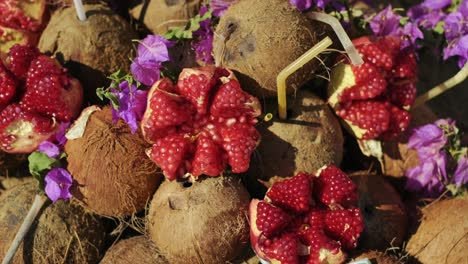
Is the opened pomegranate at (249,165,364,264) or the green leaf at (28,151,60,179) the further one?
the green leaf at (28,151,60,179)

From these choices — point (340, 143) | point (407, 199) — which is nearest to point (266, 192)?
point (340, 143)

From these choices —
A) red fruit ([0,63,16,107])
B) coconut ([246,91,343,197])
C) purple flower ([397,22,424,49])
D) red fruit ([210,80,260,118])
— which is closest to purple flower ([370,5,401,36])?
purple flower ([397,22,424,49])

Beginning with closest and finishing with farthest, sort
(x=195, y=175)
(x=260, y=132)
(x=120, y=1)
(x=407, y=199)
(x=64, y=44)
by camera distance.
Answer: (x=195, y=175) < (x=260, y=132) < (x=64, y=44) < (x=407, y=199) < (x=120, y=1)

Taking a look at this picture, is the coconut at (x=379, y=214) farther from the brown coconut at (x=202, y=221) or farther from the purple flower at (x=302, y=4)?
the purple flower at (x=302, y=4)

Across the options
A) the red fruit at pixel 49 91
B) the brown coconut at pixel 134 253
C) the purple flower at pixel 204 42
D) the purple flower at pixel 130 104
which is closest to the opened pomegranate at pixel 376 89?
the purple flower at pixel 204 42

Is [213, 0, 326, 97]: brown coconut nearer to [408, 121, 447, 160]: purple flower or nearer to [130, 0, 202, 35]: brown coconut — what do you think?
[130, 0, 202, 35]: brown coconut

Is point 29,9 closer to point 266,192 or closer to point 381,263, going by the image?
point 266,192

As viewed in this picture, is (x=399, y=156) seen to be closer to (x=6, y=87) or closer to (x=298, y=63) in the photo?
(x=298, y=63)
